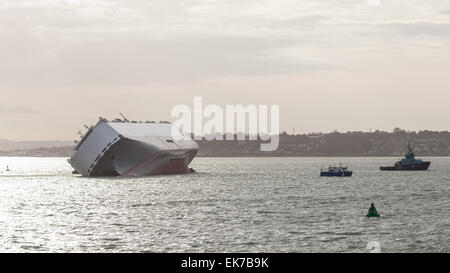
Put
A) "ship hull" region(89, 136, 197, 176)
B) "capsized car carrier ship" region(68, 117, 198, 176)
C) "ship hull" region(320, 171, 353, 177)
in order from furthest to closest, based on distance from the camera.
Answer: "ship hull" region(320, 171, 353, 177)
"ship hull" region(89, 136, 197, 176)
"capsized car carrier ship" region(68, 117, 198, 176)

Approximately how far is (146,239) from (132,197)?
142 feet

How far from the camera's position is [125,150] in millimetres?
131875

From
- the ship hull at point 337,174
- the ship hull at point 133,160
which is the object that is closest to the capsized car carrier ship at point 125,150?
the ship hull at point 133,160

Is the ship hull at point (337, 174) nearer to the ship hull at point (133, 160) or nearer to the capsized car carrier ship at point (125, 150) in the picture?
the capsized car carrier ship at point (125, 150)

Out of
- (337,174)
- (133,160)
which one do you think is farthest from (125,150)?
(337,174)

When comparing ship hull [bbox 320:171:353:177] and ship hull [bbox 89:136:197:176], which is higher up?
ship hull [bbox 89:136:197:176]

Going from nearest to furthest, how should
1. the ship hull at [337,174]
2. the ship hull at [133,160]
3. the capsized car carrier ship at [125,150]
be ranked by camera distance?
1. the capsized car carrier ship at [125,150]
2. the ship hull at [133,160]
3. the ship hull at [337,174]

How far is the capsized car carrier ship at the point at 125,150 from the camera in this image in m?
130

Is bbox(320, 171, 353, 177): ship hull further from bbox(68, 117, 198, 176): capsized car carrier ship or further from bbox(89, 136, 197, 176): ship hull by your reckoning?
bbox(89, 136, 197, 176): ship hull

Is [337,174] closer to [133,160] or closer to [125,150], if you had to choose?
[133,160]

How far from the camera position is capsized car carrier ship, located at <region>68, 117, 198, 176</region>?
129625mm

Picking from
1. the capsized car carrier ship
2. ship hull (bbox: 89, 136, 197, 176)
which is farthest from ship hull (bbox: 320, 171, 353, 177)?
ship hull (bbox: 89, 136, 197, 176)

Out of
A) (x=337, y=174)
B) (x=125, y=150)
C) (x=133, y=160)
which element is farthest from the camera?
(x=337, y=174)
